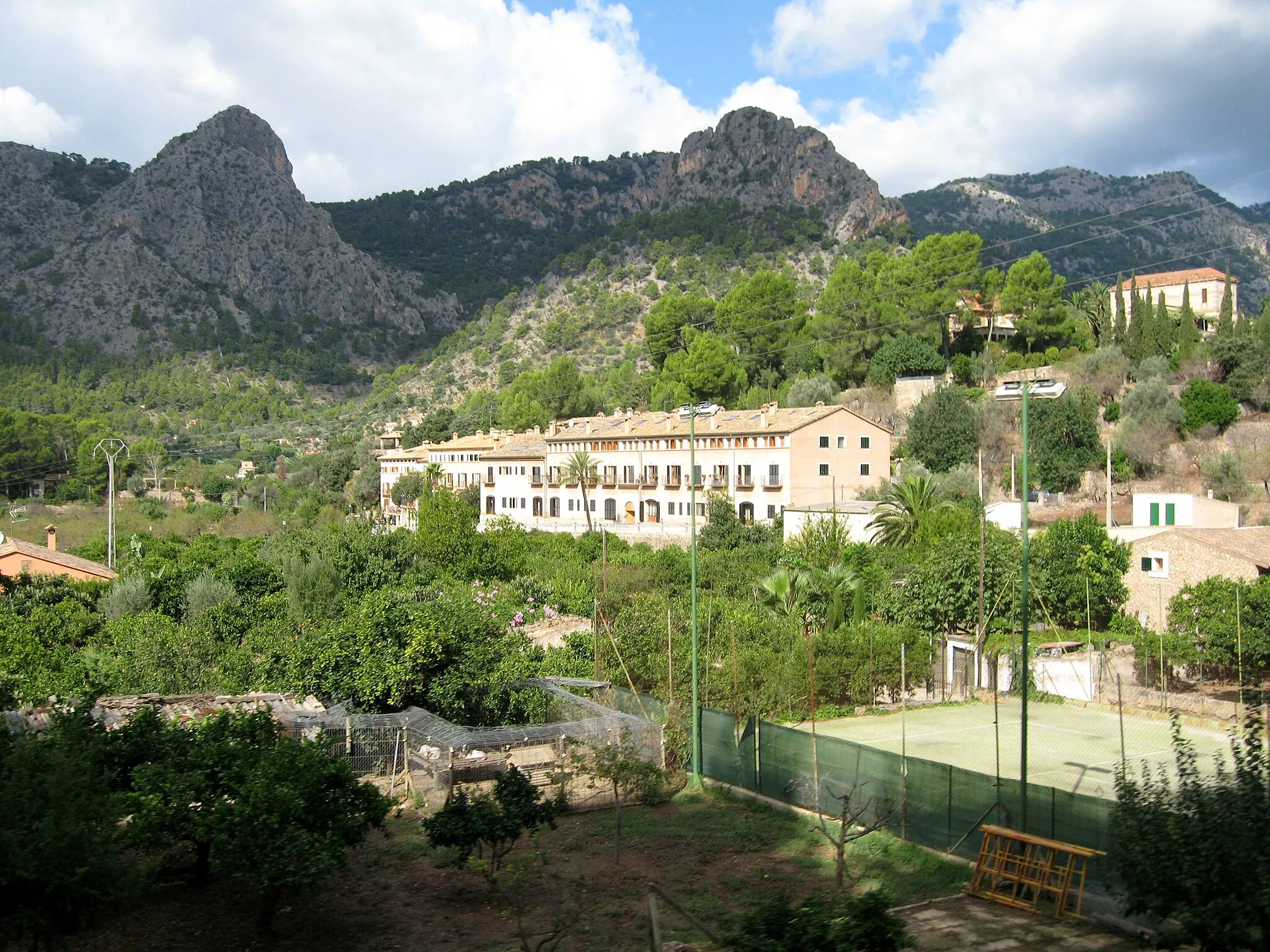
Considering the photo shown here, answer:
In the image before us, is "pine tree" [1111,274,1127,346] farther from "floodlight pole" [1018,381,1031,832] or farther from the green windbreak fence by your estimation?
"floodlight pole" [1018,381,1031,832]

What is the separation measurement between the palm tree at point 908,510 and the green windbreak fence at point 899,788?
20.6 m

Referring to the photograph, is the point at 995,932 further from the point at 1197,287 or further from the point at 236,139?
the point at 236,139

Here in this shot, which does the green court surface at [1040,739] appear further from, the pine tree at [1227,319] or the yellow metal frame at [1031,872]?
the pine tree at [1227,319]

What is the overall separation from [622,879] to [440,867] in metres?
2.18

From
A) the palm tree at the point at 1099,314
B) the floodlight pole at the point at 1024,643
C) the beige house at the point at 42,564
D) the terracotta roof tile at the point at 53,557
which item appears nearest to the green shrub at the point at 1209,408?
the palm tree at the point at 1099,314

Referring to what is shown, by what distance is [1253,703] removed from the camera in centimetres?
2088

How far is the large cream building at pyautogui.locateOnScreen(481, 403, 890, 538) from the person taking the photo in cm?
4578

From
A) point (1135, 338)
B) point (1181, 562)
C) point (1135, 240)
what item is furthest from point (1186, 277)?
point (1135, 240)

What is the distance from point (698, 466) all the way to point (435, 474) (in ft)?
70.4

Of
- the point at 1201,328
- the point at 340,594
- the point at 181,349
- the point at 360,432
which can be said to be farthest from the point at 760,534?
the point at 181,349

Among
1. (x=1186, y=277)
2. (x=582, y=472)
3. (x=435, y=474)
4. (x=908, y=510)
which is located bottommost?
(x=908, y=510)

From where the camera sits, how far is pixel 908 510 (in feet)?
120

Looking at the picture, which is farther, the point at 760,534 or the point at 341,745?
the point at 760,534

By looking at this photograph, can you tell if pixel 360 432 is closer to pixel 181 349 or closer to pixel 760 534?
pixel 181 349
